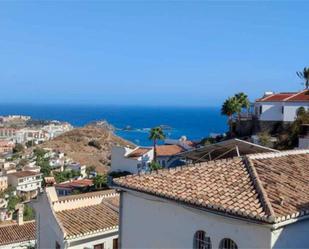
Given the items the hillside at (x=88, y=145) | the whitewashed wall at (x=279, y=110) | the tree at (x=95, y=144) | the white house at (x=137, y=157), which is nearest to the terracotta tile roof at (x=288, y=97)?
the whitewashed wall at (x=279, y=110)

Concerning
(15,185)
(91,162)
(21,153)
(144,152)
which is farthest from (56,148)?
(144,152)

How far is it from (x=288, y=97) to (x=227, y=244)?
40.9 m

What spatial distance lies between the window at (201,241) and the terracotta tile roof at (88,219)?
297 inches

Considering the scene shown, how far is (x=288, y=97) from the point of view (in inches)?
1911

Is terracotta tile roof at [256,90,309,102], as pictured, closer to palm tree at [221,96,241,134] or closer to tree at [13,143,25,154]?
palm tree at [221,96,241,134]

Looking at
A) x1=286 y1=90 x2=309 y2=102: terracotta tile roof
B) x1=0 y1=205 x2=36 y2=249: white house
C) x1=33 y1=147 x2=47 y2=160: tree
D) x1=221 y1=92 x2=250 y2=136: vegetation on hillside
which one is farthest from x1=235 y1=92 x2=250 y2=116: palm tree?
x1=33 y1=147 x2=47 y2=160: tree

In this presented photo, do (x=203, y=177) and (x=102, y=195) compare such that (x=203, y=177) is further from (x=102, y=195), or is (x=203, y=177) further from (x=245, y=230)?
(x=102, y=195)

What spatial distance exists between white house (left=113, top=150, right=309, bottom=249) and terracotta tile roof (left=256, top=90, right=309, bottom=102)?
34.9 metres

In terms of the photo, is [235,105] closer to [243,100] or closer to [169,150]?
[243,100]

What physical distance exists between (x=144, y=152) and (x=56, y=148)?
108 m

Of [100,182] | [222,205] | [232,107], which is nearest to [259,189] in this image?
[222,205]

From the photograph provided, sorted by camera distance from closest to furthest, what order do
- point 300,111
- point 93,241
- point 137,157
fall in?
point 93,241 → point 300,111 → point 137,157

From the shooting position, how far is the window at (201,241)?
10.4 metres

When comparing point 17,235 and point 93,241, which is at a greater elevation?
point 93,241
